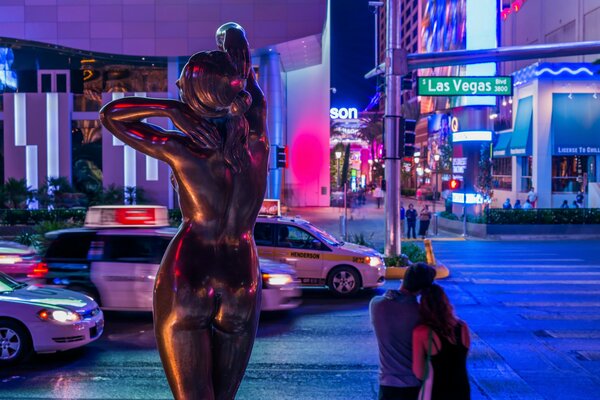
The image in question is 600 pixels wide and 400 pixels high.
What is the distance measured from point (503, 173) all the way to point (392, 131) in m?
36.4

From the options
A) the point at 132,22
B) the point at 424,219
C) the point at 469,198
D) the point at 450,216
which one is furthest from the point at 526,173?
the point at 132,22

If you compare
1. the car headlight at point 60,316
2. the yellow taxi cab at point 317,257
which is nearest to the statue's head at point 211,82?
the car headlight at point 60,316

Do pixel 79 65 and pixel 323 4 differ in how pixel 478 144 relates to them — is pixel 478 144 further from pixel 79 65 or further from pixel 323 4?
pixel 79 65

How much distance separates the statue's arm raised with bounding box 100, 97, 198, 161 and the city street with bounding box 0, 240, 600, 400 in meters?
4.67

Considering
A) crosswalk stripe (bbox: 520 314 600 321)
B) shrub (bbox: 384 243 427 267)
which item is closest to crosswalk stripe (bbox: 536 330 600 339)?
crosswalk stripe (bbox: 520 314 600 321)

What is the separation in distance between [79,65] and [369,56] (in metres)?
43.6

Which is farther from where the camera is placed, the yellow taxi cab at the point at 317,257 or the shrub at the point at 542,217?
the shrub at the point at 542,217

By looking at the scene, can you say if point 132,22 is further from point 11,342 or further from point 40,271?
point 11,342

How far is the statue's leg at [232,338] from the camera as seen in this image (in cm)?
325

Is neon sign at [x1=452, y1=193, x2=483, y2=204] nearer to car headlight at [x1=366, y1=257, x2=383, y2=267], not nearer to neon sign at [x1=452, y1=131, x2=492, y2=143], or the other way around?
neon sign at [x1=452, y1=131, x2=492, y2=143]

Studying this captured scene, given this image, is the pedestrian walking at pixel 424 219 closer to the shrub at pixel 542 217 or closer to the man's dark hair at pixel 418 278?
the shrub at pixel 542 217

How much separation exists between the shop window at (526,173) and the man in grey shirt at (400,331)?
41489 mm

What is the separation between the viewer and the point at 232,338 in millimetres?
3293

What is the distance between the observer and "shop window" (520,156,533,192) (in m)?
43.8
